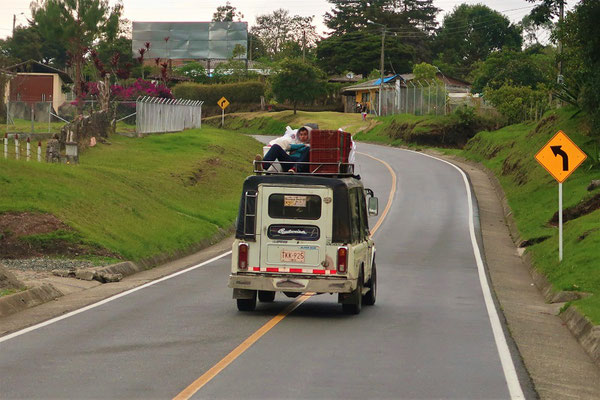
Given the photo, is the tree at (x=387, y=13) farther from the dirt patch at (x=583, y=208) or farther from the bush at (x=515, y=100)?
the dirt patch at (x=583, y=208)

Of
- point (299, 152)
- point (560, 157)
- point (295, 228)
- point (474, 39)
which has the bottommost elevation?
point (295, 228)

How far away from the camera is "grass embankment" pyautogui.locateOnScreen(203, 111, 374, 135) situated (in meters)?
89.9

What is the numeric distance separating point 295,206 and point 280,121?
79265mm

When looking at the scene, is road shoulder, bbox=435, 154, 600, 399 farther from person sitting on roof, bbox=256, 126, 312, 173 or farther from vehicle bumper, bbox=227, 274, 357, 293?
person sitting on roof, bbox=256, 126, 312, 173

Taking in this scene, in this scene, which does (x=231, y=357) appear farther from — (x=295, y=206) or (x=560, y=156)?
(x=560, y=156)

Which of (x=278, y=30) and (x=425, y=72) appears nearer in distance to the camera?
(x=425, y=72)

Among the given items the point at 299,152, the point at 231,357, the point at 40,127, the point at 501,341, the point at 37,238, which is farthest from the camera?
the point at 40,127

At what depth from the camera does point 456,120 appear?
245ft

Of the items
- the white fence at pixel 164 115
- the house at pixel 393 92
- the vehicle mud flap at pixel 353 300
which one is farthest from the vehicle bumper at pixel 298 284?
the house at pixel 393 92

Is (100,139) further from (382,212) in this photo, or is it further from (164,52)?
(164,52)

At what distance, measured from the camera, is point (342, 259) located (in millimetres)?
15539

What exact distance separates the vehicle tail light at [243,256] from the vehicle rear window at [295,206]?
0.67 metres

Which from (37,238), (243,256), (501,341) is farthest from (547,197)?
(501,341)

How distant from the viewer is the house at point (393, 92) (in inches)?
3364
